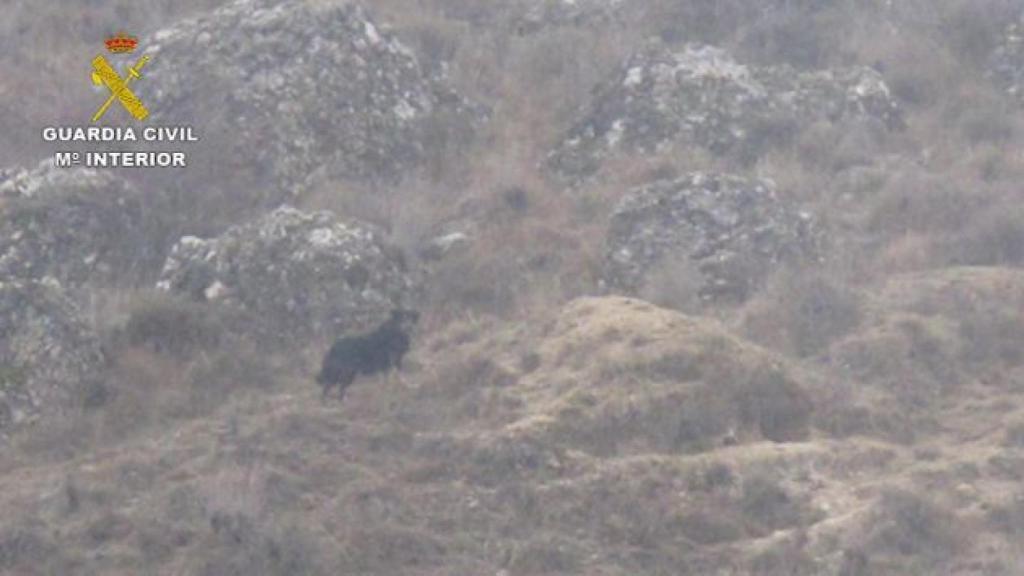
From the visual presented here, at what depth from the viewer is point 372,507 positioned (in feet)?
35.4

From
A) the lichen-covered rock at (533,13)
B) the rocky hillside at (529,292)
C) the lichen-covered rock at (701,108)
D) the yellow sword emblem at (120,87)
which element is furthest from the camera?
the lichen-covered rock at (533,13)

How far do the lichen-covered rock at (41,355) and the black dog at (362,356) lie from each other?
1810 mm

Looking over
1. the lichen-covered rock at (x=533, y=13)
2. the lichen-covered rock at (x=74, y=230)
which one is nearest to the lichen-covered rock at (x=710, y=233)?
the lichen-covered rock at (x=74, y=230)

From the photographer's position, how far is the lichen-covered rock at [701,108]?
16938 millimetres

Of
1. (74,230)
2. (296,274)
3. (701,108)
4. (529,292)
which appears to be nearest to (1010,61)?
(701,108)

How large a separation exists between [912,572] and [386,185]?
26.2 feet

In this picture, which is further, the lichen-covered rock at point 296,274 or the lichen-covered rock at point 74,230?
the lichen-covered rock at point 74,230

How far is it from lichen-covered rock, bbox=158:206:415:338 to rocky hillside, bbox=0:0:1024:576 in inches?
1.2

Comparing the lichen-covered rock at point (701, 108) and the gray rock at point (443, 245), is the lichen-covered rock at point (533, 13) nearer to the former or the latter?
the lichen-covered rock at point (701, 108)

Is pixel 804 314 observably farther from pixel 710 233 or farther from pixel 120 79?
pixel 120 79

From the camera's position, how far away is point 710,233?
1486cm

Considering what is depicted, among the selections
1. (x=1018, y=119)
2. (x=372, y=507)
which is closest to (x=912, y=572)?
(x=372, y=507)

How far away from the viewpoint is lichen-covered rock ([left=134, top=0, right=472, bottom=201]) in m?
16.1

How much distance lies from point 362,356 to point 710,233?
12.4ft
